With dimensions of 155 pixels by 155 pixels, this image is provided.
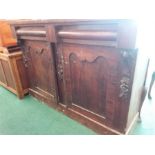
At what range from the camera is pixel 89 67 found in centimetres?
125

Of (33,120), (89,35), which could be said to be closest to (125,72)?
(89,35)

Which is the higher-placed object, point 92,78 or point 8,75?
point 92,78

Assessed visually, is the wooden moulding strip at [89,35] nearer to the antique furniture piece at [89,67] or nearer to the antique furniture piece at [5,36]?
the antique furniture piece at [89,67]

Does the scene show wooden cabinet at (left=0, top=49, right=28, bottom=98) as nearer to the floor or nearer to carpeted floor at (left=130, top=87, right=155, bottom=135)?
the floor

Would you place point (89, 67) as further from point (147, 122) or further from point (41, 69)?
point (147, 122)

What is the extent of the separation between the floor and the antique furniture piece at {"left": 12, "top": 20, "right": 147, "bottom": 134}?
0.33ft

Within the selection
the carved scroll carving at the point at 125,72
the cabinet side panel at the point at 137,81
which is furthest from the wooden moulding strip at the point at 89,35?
the cabinet side panel at the point at 137,81

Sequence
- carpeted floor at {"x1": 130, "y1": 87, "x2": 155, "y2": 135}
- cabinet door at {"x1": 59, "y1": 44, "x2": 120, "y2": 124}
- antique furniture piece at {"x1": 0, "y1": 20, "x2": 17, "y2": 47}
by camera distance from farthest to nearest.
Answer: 1. antique furniture piece at {"x1": 0, "y1": 20, "x2": 17, "y2": 47}
2. carpeted floor at {"x1": 130, "y1": 87, "x2": 155, "y2": 135}
3. cabinet door at {"x1": 59, "y1": 44, "x2": 120, "y2": 124}

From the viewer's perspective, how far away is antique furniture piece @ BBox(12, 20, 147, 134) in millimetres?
1009

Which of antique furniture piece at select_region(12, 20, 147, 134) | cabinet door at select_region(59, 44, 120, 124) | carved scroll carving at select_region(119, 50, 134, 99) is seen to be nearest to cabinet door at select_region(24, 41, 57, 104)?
antique furniture piece at select_region(12, 20, 147, 134)

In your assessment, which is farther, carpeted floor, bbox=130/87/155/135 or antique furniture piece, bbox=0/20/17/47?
antique furniture piece, bbox=0/20/17/47

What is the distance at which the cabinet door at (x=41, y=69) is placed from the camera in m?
1.62

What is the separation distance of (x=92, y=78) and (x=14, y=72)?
1255mm
